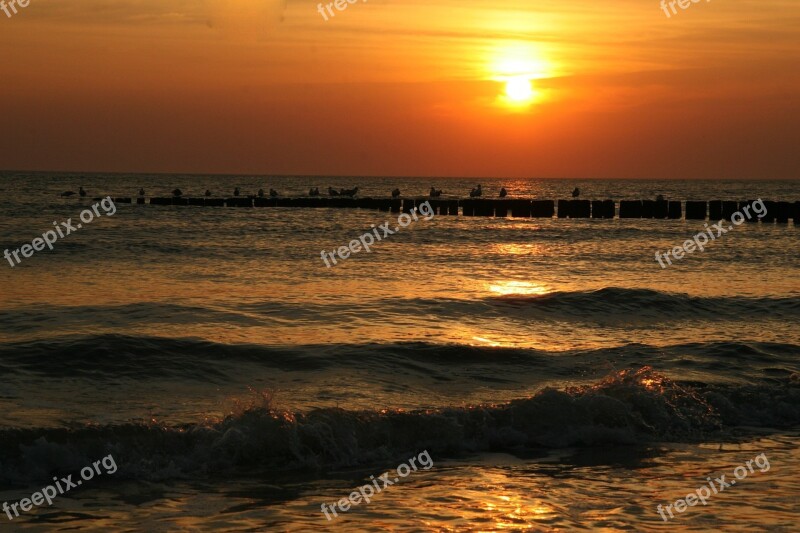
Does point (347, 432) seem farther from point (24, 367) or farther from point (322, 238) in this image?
point (322, 238)

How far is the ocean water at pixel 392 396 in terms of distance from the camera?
27.3 feet

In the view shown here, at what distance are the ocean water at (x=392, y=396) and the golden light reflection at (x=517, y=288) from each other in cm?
16

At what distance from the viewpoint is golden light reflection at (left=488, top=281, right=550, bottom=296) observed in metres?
22.8

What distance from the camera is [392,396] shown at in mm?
12484

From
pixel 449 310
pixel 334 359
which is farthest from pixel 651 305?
pixel 334 359

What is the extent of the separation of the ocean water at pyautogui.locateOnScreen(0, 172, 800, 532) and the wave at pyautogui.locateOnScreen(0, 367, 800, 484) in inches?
1.1

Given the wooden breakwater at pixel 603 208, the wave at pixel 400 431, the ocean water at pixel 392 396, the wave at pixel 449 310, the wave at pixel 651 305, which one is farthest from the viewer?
the wooden breakwater at pixel 603 208

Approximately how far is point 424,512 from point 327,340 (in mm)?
7842

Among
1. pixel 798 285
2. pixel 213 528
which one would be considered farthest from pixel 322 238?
pixel 213 528

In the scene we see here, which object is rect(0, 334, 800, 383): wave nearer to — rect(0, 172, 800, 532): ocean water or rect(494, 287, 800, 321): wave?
rect(0, 172, 800, 532): ocean water

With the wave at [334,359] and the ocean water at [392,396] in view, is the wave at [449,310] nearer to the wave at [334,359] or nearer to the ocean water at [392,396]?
the ocean water at [392,396]

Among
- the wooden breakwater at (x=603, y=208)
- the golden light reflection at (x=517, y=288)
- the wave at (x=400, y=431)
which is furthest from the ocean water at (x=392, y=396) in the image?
the wooden breakwater at (x=603, y=208)

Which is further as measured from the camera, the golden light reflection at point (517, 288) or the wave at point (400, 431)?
the golden light reflection at point (517, 288)

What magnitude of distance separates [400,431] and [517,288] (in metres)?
13.5
